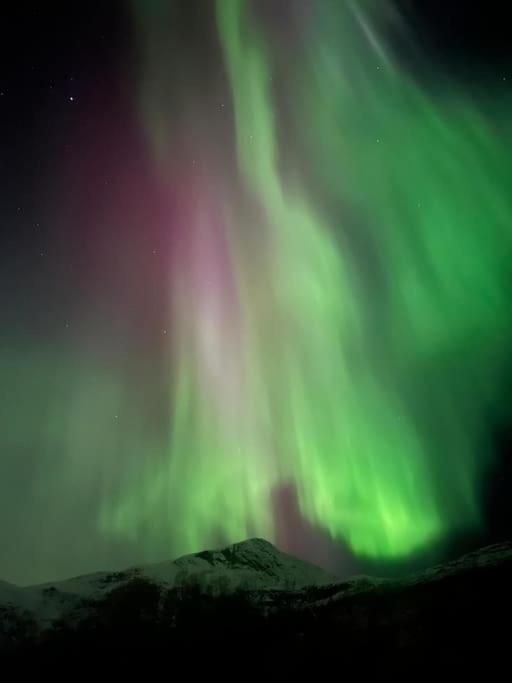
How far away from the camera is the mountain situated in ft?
294

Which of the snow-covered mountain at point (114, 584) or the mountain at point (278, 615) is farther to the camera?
the snow-covered mountain at point (114, 584)

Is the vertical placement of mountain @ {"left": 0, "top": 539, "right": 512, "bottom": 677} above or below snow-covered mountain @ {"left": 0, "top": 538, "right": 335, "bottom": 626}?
below

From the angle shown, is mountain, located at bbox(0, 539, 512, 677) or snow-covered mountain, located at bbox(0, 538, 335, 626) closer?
mountain, located at bbox(0, 539, 512, 677)

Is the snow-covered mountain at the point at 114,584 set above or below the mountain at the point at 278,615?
above

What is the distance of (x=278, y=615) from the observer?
413 feet

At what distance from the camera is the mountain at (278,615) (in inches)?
3526

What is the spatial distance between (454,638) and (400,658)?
804 cm

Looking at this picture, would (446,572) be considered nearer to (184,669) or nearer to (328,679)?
(328,679)

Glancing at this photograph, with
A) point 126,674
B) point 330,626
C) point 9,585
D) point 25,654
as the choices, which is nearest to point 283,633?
point 330,626

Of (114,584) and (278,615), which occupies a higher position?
(114,584)

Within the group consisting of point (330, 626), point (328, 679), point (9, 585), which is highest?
point (9, 585)

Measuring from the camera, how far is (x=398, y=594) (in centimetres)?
10812

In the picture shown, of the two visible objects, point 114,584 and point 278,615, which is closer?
point 278,615

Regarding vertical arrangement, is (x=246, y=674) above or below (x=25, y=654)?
below
